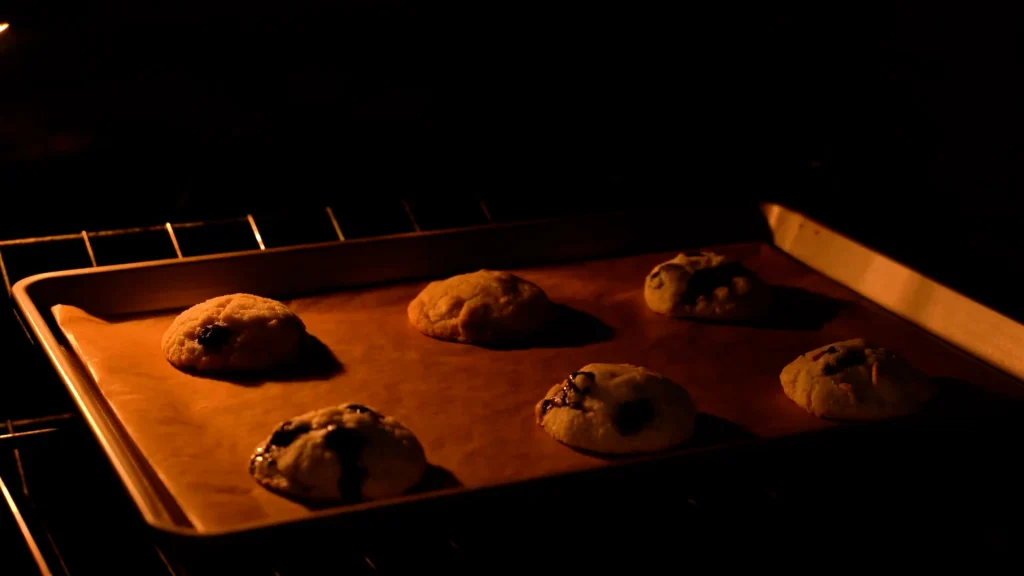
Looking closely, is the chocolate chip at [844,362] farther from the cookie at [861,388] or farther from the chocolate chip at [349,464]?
the chocolate chip at [349,464]

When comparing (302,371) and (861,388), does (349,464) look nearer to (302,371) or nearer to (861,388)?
(302,371)

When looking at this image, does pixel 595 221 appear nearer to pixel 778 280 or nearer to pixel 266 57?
pixel 778 280

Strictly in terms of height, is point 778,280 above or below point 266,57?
below

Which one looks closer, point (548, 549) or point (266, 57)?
point (548, 549)

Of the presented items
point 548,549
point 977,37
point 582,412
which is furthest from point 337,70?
point 977,37

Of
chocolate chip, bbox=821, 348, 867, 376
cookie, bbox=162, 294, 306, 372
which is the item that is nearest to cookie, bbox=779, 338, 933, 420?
chocolate chip, bbox=821, 348, 867, 376

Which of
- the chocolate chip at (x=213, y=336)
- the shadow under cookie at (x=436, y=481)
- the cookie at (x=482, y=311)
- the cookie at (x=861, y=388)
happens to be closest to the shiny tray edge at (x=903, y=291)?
the cookie at (x=861, y=388)

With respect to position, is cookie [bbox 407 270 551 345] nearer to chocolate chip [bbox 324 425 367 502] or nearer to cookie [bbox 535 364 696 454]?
cookie [bbox 535 364 696 454]
